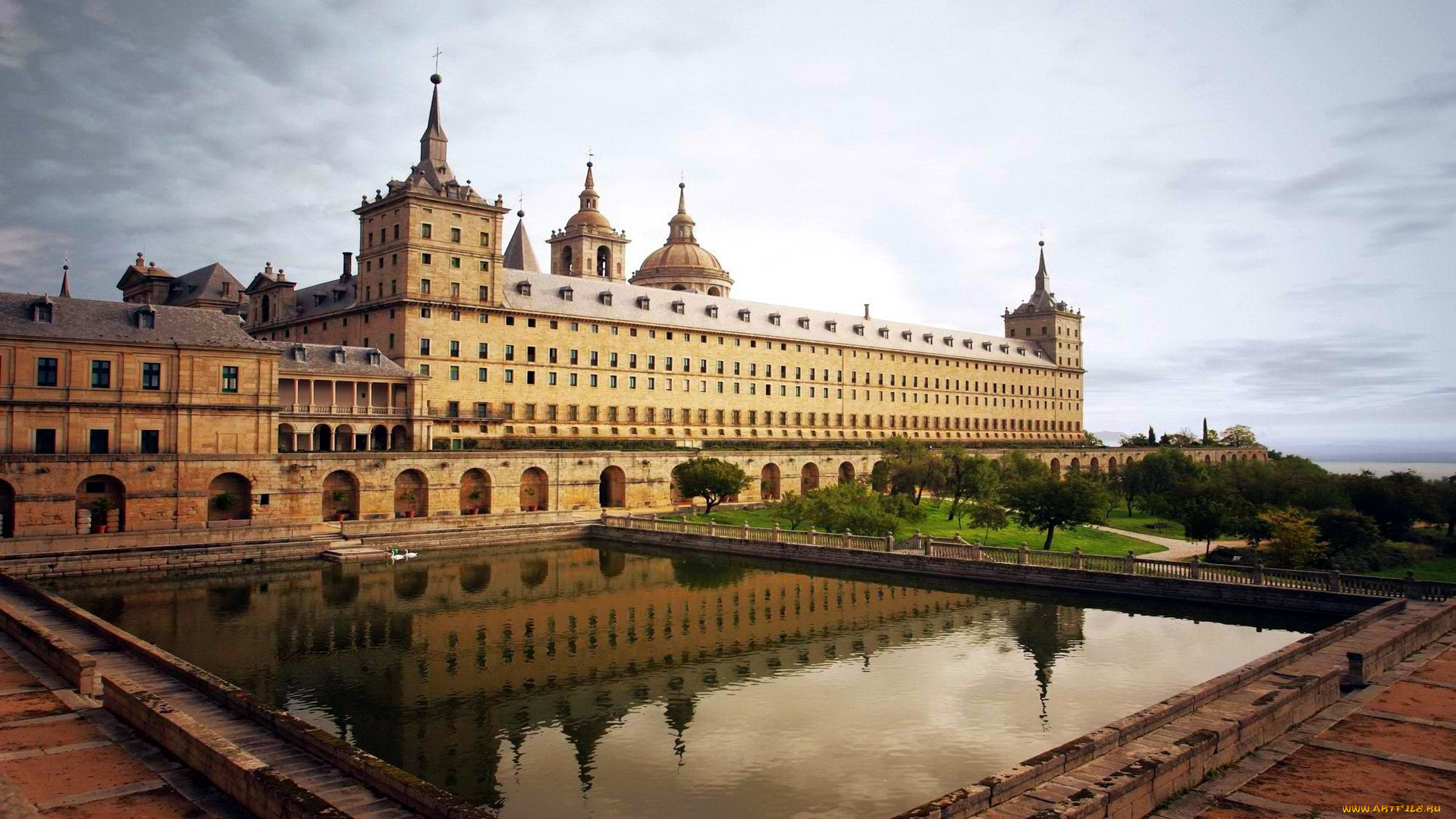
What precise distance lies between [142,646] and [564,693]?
1023 cm

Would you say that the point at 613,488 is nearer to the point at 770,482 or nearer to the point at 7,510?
the point at 770,482

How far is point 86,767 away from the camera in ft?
51.6

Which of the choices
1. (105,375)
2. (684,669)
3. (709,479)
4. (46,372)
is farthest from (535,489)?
(684,669)

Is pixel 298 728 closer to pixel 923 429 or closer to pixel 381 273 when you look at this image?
pixel 381 273

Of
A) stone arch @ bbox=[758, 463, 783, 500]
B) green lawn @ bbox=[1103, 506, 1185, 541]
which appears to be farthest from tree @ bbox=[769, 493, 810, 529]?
green lawn @ bbox=[1103, 506, 1185, 541]

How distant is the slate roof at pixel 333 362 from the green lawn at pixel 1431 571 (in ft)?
178

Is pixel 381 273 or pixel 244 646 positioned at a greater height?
pixel 381 273

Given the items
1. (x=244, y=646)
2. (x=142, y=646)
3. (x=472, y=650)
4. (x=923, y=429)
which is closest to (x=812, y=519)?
(x=472, y=650)

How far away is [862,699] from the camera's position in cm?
2373

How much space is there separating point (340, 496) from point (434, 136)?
2848 centimetres

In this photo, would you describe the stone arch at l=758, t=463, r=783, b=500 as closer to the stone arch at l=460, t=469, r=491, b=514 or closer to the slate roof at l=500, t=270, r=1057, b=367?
the slate roof at l=500, t=270, r=1057, b=367

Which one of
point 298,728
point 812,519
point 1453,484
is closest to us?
point 298,728

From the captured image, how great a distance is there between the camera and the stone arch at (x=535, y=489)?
6197cm

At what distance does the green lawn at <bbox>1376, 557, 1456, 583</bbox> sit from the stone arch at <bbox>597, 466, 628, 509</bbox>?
4332 cm
